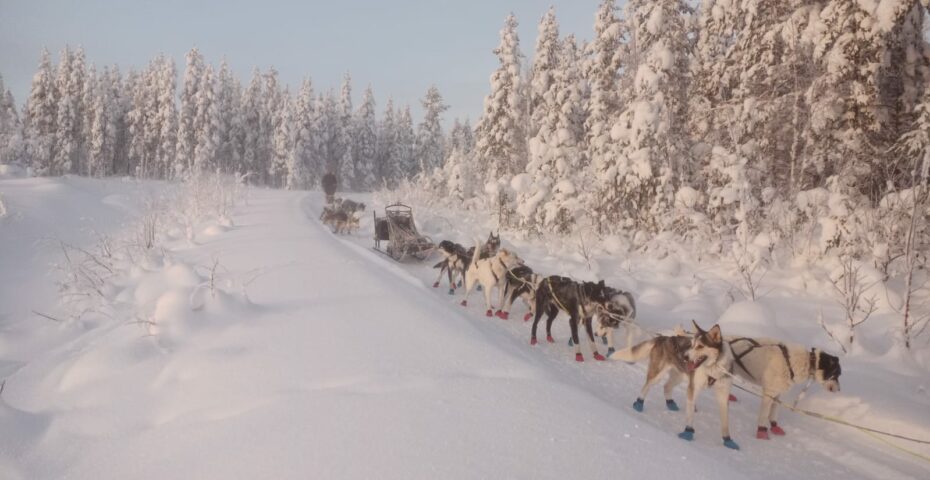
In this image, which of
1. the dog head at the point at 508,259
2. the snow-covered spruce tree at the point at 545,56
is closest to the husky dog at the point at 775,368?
the dog head at the point at 508,259

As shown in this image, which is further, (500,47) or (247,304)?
(500,47)

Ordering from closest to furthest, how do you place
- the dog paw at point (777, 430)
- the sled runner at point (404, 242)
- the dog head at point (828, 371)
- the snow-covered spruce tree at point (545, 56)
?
the dog head at point (828, 371)
the dog paw at point (777, 430)
the sled runner at point (404, 242)
the snow-covered spruce tree at point (545, 56)

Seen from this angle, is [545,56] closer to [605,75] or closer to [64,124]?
[605,75]

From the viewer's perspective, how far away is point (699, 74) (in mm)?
14859

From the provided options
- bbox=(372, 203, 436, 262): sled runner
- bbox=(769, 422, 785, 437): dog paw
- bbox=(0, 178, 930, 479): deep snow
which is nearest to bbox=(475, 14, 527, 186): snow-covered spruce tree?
bbox=(372, 203, 436, 262): sled runner

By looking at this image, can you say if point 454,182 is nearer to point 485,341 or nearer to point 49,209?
point 49,209

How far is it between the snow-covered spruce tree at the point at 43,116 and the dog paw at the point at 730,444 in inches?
2466

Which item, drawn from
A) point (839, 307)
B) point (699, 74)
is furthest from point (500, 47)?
point (839, 307)

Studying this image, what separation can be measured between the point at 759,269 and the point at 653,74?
5964mm

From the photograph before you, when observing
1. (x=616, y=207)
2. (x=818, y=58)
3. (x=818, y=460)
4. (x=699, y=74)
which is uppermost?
(x=699, y=74)

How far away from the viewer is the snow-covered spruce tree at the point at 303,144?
57969 mm

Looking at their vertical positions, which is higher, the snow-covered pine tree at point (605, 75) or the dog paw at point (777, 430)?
the snow-covered pine tree at point (605, 75)

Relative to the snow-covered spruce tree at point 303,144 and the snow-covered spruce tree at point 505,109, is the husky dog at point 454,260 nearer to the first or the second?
the snow-covered spruce tree at point 505,109

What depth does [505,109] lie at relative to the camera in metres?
26.8
